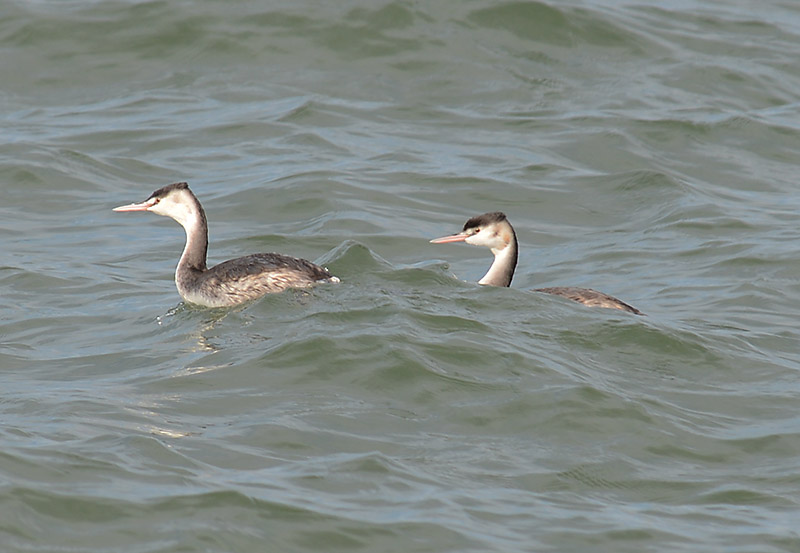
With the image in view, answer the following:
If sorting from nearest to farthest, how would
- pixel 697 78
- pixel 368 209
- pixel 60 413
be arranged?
pixel 60 413, pixel 368 209, pixel 697 78

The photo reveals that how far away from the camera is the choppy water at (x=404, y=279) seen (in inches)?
272

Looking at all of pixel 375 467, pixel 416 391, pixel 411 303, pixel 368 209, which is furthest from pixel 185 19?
pixel 375 467

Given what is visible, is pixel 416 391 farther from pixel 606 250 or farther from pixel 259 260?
pixel 606 250

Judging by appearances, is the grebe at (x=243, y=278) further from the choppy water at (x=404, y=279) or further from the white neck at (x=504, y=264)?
the white neck at (x=504, y=264)

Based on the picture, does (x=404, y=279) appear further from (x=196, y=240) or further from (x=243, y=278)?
(x=196, y=240)

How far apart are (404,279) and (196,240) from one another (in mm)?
1756

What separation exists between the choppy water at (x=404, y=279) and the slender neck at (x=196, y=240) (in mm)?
437

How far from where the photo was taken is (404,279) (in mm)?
10516

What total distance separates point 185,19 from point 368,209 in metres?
5.75

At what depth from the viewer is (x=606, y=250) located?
12930 millimetres

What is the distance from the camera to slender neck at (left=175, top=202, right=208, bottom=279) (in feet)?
35.9

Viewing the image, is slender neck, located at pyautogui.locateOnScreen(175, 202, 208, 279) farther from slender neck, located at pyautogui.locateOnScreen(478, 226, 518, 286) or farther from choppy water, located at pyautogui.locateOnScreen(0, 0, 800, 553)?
slender neck, located at pyautogui.locateOnScreen(478, 226, 518, 286)

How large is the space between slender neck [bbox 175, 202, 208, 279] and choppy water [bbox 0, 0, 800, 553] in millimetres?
437

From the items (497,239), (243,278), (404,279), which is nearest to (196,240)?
(243,278)
